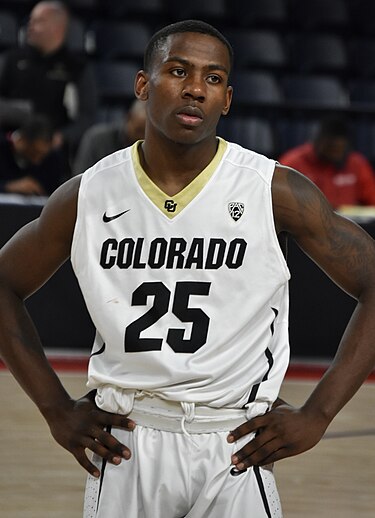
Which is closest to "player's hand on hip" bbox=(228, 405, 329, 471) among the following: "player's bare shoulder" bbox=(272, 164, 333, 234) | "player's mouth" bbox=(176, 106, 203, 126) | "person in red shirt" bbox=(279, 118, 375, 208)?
"player's bare shoulder" bbox=(272, 164, 333, 234)

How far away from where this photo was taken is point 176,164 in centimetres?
243

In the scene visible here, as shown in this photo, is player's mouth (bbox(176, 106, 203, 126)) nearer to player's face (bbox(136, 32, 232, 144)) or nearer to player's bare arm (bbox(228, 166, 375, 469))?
player's face (bbox(136, 32, 232, 144))

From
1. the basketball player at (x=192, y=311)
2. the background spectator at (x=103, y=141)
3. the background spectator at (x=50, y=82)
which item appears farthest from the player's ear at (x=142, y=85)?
the background spectator at (x=50, y=82)

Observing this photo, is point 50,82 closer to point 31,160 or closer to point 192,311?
point 31,160

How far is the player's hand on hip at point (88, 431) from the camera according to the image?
7.68 ft

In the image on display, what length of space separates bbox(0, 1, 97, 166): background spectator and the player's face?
5.24 meters

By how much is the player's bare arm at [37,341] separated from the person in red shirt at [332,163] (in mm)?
5202

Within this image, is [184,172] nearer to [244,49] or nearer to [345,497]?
[345,497]

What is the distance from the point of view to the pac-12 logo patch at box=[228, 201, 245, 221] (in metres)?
2.37

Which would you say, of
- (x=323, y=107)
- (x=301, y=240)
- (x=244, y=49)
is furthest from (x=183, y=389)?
(x=244, y=49)

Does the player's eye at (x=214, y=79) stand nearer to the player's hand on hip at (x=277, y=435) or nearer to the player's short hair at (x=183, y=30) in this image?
the player's short hair at (x=183, y=30)

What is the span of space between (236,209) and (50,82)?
5502 mm

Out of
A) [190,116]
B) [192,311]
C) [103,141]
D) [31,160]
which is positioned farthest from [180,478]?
[31,160]

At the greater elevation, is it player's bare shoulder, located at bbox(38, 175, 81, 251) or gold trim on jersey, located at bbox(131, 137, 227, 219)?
gold trim on jersey, located at bbox(131, 137, 227, 219)
